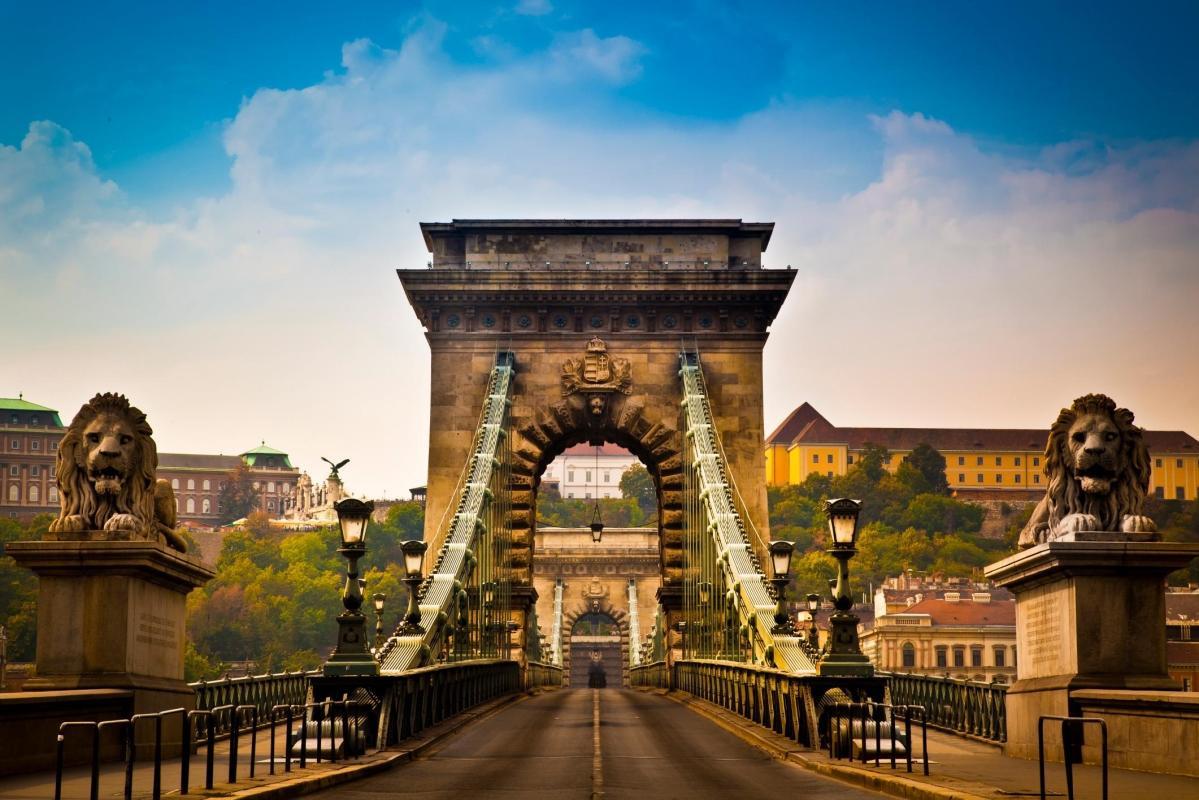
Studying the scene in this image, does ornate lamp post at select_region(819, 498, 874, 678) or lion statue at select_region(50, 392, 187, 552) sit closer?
lion statue at select_region(50, 392, 187, 552)

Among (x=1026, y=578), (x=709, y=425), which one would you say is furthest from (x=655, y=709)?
(x=1026, y=578)

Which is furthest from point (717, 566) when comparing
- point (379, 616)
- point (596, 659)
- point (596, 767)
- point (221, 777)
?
point (596, 659)

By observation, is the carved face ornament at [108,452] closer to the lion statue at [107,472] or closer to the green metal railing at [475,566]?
the lion statue at [107,472]

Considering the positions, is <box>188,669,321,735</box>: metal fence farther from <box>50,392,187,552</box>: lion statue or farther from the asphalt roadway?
<box>50,392,187,552</box>: lion statue

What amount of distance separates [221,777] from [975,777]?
7.99 m

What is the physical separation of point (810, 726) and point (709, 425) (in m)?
24.4

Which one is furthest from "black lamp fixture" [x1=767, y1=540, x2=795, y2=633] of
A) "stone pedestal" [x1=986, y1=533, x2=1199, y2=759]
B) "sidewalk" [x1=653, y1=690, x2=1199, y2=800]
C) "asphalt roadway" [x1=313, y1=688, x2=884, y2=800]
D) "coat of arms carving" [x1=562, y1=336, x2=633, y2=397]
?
"coat of arms carving" [x1=562, y1=336, x2=633, y2=397]

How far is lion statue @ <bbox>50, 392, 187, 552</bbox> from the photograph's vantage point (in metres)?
22.5

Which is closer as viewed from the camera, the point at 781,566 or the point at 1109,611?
the point at 1109,611

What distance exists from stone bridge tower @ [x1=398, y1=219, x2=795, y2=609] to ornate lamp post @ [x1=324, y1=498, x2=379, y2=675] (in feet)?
86.1

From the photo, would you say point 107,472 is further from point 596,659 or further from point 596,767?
point 596,659

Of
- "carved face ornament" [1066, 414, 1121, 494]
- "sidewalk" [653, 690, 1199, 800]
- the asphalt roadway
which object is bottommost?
the asphalt roadway

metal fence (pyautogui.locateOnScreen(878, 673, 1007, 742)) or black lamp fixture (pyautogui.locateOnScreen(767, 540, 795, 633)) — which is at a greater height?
black lamp fixture (pyautogui.locateOnScreen(767, 540, 795, 633))

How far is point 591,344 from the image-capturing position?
52969mm
